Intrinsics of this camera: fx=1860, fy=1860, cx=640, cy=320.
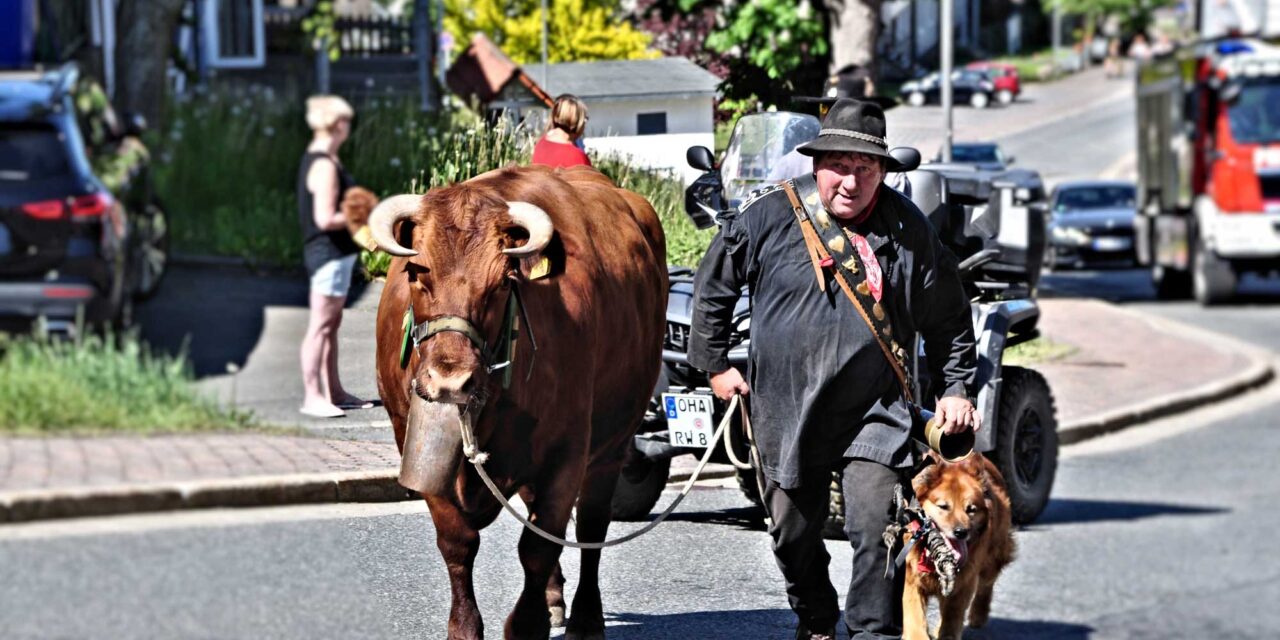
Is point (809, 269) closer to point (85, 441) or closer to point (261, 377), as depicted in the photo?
point (261, 377)

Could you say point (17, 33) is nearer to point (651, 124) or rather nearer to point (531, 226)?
point (531, 226)

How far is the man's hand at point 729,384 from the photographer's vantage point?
255 inches

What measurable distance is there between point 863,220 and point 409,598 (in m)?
2.21

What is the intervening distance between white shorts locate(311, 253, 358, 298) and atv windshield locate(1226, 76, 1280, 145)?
2089cm

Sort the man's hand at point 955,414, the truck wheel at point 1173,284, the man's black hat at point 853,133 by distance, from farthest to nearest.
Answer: the truck wheel at point 1173,284 → the man's hand at point 955,414 → the man's black hat at point 853,133

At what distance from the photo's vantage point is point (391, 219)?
571cm

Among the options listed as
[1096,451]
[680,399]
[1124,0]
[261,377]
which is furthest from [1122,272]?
[1124,0]

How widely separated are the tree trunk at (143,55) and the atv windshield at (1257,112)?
23475 millimetres

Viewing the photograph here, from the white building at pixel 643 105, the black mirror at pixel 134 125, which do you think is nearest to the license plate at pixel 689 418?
the white building at pixel 643 105

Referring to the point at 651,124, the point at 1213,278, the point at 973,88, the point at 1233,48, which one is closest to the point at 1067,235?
the point at 1213,278

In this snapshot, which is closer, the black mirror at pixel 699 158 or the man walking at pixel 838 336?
the man walking at pixel 838 336

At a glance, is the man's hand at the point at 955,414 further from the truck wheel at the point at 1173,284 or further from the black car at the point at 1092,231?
the black car at the point at 1092,231

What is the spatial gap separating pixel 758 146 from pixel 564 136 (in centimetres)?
161

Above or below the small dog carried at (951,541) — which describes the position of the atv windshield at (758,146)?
above
